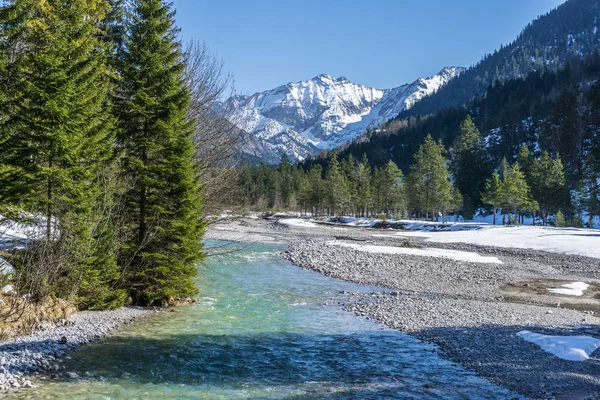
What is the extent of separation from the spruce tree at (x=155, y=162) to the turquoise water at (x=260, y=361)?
1795 mm

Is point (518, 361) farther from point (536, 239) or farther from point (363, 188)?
point (363, 188)

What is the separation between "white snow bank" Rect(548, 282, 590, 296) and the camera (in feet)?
63.4

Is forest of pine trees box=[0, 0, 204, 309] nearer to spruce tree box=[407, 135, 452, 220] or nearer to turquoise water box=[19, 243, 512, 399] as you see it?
turquoise water box=[19, 243, 512, 399]

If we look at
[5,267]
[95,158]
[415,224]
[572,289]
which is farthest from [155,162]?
[415,224]

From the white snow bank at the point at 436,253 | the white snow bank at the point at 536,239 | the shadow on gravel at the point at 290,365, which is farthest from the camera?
the white snow bank at the point at 536,239

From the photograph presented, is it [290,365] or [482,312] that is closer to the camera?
[290,365]

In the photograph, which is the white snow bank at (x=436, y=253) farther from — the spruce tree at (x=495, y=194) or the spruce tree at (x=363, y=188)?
the spruce tree at (x=363, y=188)

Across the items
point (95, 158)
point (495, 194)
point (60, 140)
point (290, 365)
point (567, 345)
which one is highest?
point (495, 194)

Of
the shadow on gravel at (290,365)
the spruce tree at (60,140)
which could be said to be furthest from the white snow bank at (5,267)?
the shadow on gravel at (290,365)

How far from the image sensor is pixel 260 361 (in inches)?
397

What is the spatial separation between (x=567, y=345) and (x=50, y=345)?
13.3m

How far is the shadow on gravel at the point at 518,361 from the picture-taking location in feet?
28.3

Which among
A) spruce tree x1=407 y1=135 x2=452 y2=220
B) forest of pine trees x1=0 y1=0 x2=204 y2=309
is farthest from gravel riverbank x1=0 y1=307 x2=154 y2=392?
spruce tree x1=407 y1=135 x2=452 y2=220

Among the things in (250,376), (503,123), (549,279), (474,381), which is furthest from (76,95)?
(503,123)
